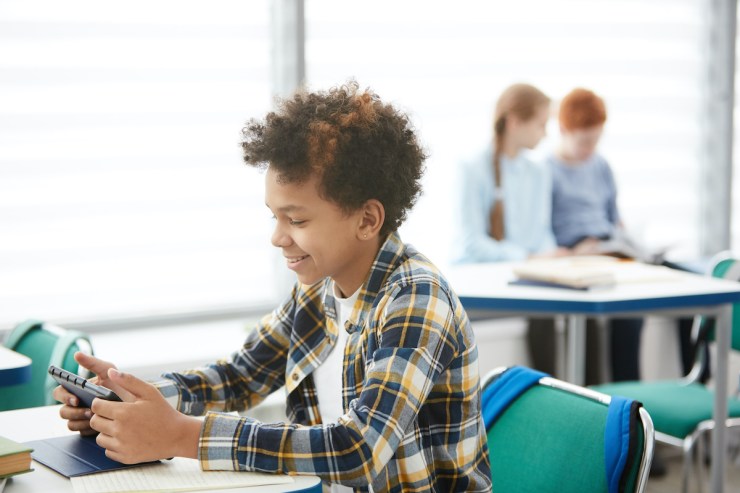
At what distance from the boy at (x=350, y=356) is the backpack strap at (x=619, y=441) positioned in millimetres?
187

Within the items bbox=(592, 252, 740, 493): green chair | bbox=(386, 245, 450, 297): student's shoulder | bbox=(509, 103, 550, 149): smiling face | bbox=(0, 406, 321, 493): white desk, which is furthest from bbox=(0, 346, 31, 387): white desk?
bbox=(509, 103, 550, 149): smiling face

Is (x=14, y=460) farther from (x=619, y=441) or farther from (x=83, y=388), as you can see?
(x=619, y=441)

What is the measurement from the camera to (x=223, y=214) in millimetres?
3506

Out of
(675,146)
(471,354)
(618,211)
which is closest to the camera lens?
(471,354)

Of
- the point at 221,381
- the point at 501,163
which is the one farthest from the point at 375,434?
the point at 501,163

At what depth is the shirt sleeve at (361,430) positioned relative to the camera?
4.07 ft

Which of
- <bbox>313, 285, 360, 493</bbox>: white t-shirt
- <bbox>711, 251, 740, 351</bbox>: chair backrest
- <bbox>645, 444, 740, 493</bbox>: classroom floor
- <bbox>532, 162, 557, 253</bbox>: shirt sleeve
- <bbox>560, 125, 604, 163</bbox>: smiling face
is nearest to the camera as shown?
<bbox>313, 285, 360, 493</bbox>: white t-shirt

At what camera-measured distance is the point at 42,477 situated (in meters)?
1.25

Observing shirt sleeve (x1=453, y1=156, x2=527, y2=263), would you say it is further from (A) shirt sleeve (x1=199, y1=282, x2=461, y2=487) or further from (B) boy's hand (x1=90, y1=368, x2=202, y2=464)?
(B) boy's hand (x1=90, y1=368, x2=202, y2=464)

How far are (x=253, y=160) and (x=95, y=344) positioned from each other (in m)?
2.01

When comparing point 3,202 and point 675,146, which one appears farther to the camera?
point 675,146

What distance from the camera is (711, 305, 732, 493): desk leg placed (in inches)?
108

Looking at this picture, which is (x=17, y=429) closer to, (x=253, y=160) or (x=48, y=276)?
(x=253, y=160)

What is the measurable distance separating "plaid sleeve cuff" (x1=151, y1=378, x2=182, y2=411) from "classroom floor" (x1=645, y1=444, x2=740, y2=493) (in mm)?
2395
